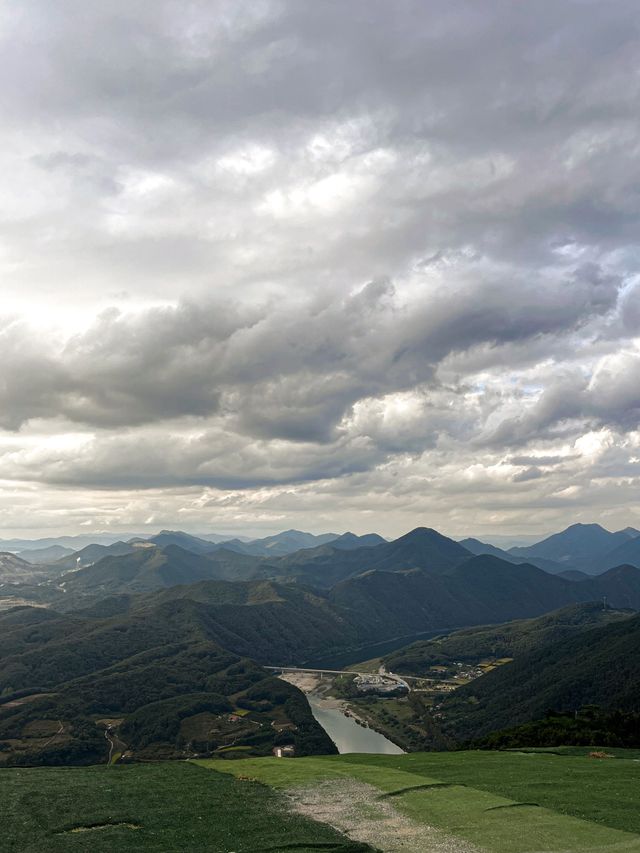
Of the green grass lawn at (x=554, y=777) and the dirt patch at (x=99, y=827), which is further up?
the dirt patch at (x=99, y=827)

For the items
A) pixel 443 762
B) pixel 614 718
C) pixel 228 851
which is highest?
pixel 228 851

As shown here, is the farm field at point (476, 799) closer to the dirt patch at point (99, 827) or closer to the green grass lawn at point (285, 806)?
the green grass lawn at point (285, 806)

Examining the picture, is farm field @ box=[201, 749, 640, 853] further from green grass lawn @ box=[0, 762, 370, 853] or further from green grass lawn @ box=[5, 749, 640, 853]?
green grass lawn @ box=[0, 762, 370, 853]

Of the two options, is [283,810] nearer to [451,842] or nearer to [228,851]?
[228,851]

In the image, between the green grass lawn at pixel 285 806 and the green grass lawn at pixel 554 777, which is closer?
the green grass lawn at pixel 285 806

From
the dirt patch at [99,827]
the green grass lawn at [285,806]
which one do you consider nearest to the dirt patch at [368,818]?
the green grass lawn at [285,806]

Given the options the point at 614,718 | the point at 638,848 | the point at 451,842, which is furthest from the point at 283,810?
the point at 614,718

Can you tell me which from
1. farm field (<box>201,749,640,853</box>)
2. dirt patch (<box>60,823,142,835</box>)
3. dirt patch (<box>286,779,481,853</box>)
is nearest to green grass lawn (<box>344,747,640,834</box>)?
farm field (<box>201,749,640,853</box>)
